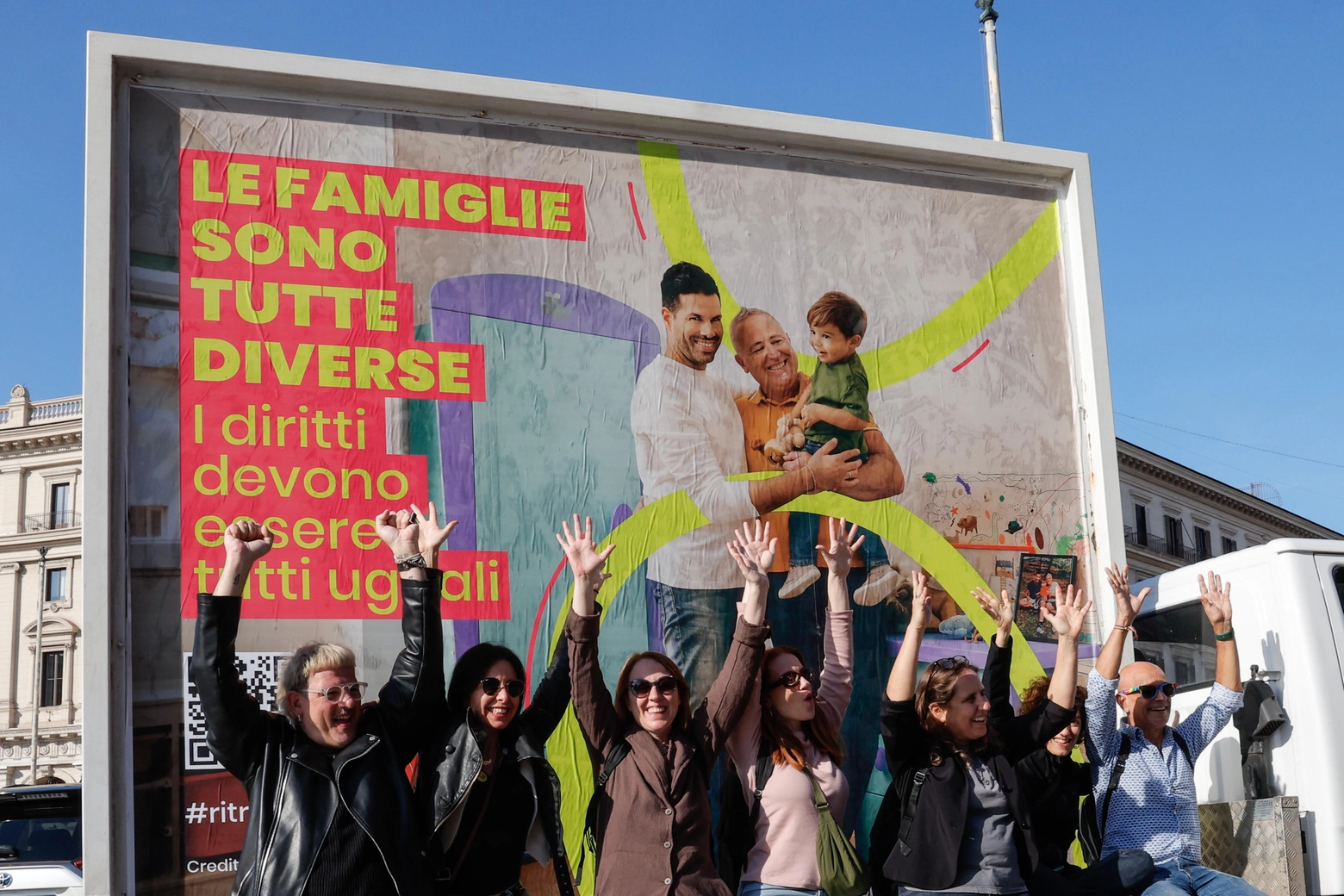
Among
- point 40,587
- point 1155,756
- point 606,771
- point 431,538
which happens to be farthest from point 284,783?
point 40,587

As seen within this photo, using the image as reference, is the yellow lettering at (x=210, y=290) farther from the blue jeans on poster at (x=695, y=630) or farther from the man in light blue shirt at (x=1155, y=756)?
the man in light blue shirt at (x=1155, y=756)

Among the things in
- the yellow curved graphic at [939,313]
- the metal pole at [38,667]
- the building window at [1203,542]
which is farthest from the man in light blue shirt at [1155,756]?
the building window at [1203,542]

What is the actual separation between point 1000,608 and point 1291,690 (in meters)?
1.16

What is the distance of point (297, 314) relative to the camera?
489 cm

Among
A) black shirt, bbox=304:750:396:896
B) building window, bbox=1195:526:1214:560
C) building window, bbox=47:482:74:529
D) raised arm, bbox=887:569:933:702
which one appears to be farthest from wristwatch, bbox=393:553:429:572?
building window, bbox=1195:526:1214:560

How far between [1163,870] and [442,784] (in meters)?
2.68

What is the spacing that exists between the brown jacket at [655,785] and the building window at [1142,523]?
4404 cm

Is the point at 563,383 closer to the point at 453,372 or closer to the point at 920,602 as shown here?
the point at 453,372

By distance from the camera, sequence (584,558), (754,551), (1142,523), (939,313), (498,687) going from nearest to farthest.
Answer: (498,687) < (584,558) < (754,551) < (939,313) < (1142,523)

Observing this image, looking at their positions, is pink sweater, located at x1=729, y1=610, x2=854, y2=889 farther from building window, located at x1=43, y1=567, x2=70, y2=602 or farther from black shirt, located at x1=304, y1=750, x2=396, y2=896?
building window, located at x1=43, y1=567, x2=70, y2=602

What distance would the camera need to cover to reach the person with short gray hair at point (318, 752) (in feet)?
12.3

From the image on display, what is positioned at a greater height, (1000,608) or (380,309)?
(380,309)

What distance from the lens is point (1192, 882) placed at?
4.84 metres

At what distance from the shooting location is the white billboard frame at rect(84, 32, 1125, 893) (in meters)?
4.34
